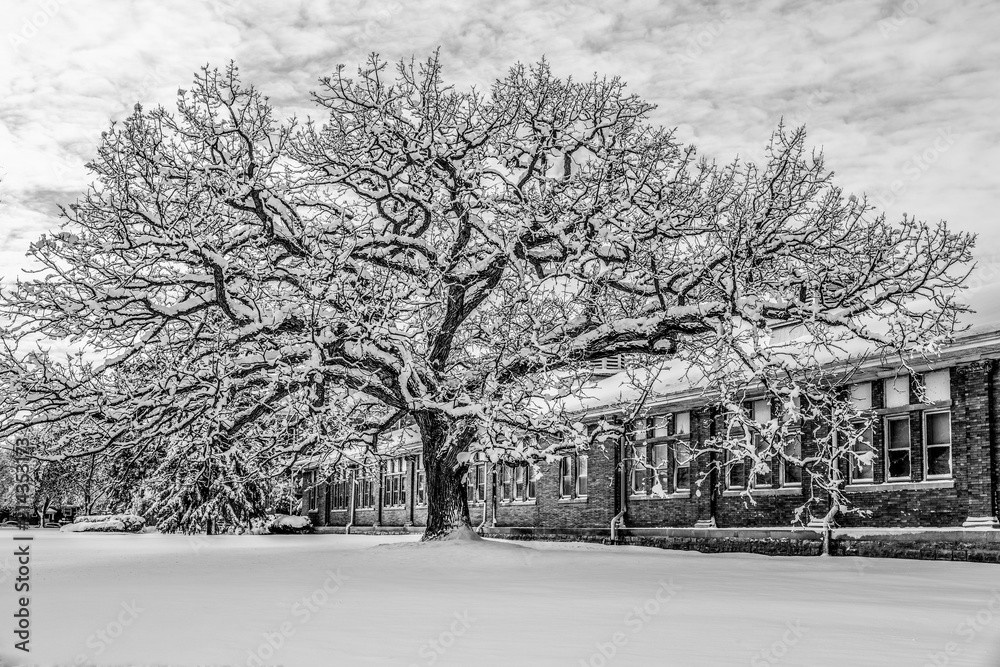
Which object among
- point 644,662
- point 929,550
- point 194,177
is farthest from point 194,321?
point 929,550

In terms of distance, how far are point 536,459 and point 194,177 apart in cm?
766

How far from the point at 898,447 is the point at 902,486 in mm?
969

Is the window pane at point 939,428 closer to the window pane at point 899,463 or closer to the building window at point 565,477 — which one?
the window pane at point 899,463

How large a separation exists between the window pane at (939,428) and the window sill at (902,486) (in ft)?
2.99

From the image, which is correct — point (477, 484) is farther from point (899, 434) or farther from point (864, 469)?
point (899, 434)

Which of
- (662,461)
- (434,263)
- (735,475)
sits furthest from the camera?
(662,461)

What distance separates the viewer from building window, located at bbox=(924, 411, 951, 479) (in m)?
20.7

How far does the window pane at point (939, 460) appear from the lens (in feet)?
67.7

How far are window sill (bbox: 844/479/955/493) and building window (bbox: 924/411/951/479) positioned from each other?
19 centimetres

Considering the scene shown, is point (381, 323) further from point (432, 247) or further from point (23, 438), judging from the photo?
point (23, 438)

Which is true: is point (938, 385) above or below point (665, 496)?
above

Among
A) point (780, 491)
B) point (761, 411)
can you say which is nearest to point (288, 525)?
point (761, 411)

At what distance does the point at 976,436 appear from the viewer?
19.7m

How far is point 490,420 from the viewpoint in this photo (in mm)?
15875
